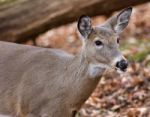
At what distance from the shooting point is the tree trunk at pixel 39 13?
10.6 meters

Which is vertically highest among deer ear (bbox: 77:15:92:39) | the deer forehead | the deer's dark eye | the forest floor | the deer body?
deer ear (bbox: 77:15:92:39)

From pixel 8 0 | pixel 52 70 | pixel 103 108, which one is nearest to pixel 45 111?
pixel 52 70

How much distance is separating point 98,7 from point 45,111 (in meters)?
3.83

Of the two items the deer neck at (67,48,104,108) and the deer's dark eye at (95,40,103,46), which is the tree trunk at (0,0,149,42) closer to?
the deer neck at (67,48,104,108)

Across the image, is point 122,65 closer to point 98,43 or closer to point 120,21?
point 98,43

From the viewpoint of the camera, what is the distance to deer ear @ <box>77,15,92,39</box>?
7.57 m

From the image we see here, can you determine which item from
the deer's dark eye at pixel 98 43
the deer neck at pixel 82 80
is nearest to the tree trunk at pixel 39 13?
the deer neck at pixel 82 80

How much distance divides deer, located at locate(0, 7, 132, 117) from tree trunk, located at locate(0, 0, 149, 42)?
8.18ft

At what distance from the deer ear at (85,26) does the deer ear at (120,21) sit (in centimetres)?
34

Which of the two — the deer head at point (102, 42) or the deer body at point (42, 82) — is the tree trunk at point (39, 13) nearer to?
the deer body at point (42, 82)

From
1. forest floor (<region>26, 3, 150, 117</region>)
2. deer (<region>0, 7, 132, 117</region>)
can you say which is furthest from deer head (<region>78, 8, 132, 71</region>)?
forest floor (<region>26, 3, 150, 117</region>)

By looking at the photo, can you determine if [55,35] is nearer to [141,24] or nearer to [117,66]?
[141,24]

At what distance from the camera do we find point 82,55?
7613 mm

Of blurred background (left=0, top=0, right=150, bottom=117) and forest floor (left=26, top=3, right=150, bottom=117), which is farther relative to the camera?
blurred background (left=0, top=0, right=150, bottom=117)
